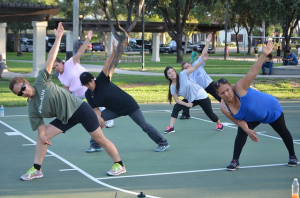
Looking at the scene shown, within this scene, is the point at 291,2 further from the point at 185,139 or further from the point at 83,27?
the point at 185,139

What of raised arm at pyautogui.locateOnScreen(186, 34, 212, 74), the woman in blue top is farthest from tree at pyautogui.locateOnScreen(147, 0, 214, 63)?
the woman in blue top

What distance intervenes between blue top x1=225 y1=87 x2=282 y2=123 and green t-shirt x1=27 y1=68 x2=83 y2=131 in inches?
93.8

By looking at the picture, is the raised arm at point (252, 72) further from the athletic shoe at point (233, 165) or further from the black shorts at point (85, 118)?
the black shorts at point (85, 118)

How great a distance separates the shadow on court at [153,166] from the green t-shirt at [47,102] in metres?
1.00

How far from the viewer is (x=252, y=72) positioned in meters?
7.12

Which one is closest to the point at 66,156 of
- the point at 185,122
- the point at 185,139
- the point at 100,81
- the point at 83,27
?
the point at 100,81

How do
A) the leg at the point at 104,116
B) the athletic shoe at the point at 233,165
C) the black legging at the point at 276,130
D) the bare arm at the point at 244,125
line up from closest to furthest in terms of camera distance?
the bare arm at the point at 244,125
the black legging at the point at 276,130
the athletic shoe at the point at 233,165
the leg at the point at 104,116

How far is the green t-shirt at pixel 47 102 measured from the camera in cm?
720

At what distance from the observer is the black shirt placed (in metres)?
8.67

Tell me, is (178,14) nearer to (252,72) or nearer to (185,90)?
(185,90)

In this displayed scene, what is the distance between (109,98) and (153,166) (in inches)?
53.4

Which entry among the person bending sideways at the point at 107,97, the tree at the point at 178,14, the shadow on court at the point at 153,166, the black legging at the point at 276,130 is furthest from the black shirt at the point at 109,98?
the tree at the point at 178,14

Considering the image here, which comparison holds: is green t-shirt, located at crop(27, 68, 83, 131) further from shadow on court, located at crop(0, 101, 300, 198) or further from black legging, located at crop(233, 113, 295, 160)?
black legging, located at crop(233, 113, 295, 160)

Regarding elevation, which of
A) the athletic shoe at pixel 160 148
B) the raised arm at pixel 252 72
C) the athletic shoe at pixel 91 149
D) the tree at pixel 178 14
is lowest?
the athletic shoe at pixel 91 149
